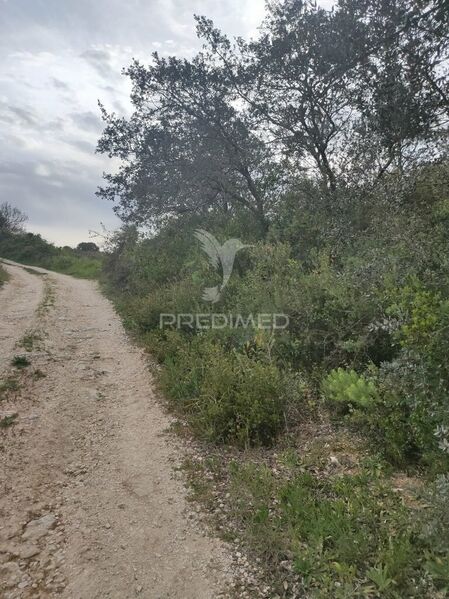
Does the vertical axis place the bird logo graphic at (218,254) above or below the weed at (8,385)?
above

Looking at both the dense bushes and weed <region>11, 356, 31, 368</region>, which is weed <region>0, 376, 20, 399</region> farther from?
the dense bushes

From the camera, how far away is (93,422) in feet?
17.8

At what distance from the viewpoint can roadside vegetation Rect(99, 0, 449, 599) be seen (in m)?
3.19

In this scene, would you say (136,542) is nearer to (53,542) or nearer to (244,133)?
(53,542)

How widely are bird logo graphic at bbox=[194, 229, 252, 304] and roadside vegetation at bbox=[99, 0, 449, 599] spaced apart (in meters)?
0.31

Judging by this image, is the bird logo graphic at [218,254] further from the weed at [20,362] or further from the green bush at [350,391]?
the green bush at [350,391]

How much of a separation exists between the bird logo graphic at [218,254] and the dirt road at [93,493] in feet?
8.51

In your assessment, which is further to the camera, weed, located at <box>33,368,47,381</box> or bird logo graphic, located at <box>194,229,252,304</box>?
bird logo graphic, located at <box>194,229,252,304</box>

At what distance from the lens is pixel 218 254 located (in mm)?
11688

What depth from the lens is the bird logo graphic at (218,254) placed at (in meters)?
9.42

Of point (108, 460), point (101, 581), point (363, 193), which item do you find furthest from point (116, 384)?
point (363, 193)

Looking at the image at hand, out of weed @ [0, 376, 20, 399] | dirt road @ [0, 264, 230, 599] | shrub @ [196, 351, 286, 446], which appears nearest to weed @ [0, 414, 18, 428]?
dirt road @ [0, 264, 230, 599]

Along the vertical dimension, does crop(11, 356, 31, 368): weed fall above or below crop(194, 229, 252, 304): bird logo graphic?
below

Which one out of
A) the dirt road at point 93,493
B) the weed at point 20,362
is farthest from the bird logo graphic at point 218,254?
the weed at point 20,362
